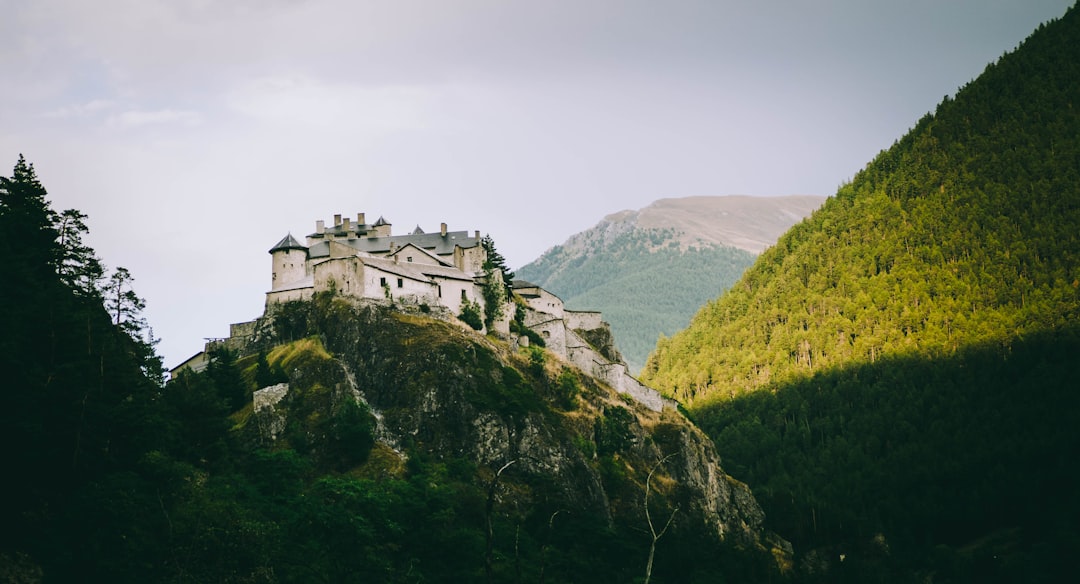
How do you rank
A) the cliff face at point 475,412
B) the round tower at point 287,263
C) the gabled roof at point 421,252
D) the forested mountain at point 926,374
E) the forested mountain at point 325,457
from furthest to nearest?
1. the forested mountain at point 926,374
2. the gabled roof at point 421,252
3. the round tower at point 287,263
4. the cliff face at point 475,412
5. the forested mountain at point 325,457

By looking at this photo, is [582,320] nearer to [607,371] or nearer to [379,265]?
[607,371]

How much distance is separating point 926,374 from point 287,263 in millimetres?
104557

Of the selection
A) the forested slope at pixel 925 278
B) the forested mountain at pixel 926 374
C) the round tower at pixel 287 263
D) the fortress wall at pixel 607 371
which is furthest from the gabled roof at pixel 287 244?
the forested slope at pixel 925 278

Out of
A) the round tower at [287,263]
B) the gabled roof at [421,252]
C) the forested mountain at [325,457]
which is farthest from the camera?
the gabled roof at [421,252]

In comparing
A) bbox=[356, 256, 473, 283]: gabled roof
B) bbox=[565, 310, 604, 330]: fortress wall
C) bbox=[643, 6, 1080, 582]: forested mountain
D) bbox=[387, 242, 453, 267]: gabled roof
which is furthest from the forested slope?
bbox=[356, 256, 473, 283]: gabled roof

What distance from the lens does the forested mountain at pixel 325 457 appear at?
5128cm

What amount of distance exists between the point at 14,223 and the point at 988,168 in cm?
17549

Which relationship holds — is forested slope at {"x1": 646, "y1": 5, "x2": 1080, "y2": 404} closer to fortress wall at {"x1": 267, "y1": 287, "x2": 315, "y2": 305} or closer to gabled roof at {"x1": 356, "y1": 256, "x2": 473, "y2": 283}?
gabled roof at {"x1": 356, "y1": 256, "x2": 473, "y2": 283}

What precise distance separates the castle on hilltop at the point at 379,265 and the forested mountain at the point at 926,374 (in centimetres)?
5402

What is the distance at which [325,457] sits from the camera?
79312 millimetres

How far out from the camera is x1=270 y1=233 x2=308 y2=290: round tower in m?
100

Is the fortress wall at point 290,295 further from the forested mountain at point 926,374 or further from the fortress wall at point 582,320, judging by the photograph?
the forested mountain at point 926,374

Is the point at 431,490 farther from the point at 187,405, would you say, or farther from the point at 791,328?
the point at 791,328

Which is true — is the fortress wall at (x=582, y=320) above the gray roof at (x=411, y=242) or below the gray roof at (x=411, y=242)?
below
